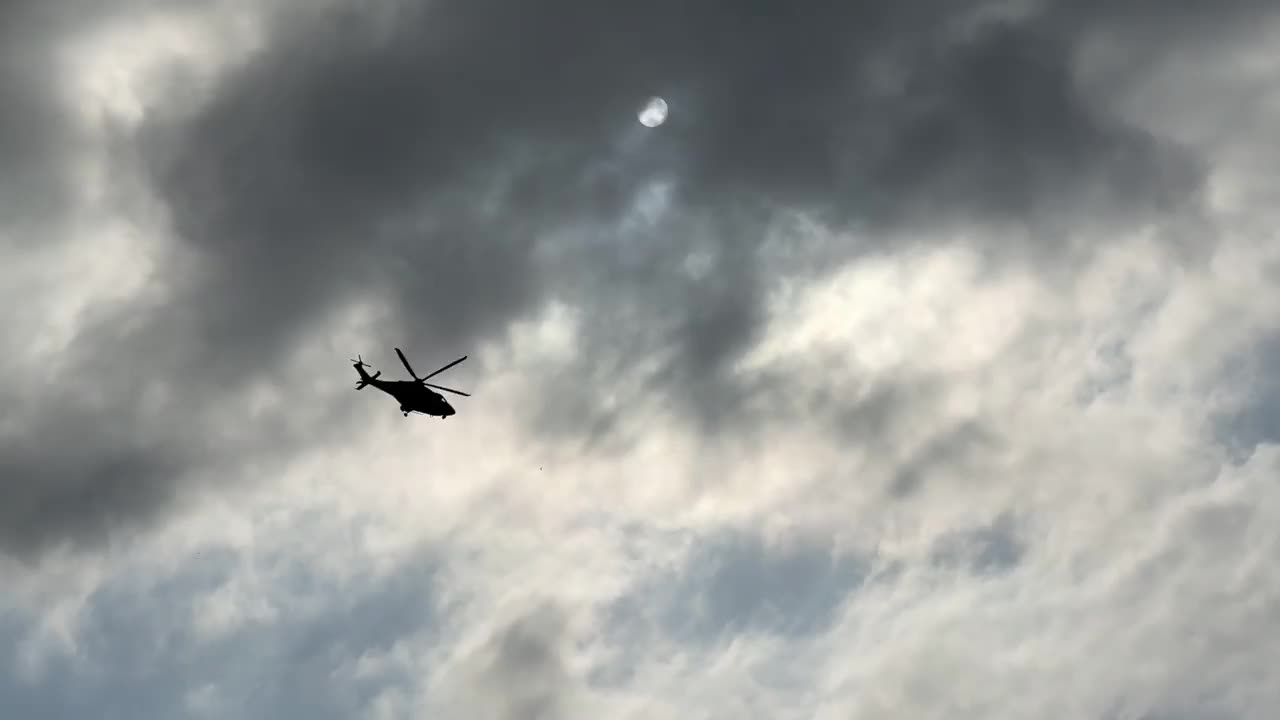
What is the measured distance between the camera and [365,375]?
16175 cm

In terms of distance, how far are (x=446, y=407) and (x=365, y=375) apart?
11.2 metres

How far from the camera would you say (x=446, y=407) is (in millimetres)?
164125
